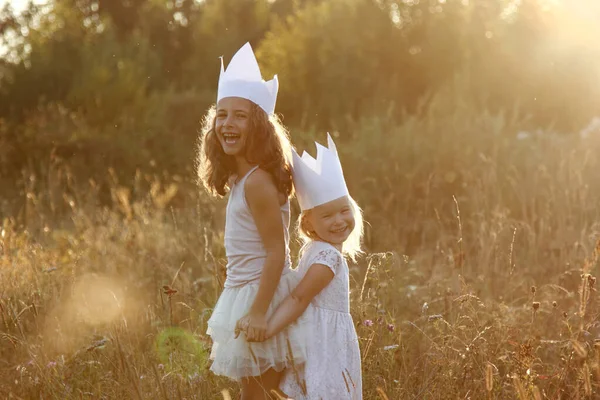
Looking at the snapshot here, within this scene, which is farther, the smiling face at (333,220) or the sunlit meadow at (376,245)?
the sunlit meadow at (376,245)

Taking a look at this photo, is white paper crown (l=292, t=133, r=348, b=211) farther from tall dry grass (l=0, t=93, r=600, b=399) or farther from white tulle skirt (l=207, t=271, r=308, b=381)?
tall dry grass (l=0, t=93, r=600, b=399)

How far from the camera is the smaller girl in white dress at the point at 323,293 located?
2.83 metres

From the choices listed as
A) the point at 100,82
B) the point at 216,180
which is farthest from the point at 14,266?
the point at 100,82

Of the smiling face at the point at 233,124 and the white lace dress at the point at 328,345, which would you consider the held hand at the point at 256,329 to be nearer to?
the white lace dress at the point at 328,345

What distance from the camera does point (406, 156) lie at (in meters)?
8.19

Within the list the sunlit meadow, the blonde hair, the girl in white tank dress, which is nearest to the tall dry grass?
the sunlit meadow

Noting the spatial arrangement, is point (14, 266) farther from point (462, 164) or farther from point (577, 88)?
point (577, 88)

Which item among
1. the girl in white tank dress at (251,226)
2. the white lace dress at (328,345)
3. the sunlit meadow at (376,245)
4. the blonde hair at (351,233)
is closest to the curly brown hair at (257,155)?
the girl in white tank dress at (251,226)

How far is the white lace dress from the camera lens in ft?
9.23

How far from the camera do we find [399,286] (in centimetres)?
489

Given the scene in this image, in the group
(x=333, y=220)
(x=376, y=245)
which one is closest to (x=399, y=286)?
(x=376, y=245)

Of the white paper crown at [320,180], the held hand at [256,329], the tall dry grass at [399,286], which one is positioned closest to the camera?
the held hand at [256,329]

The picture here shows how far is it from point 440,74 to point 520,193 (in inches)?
282

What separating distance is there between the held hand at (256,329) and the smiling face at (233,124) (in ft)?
2.14
